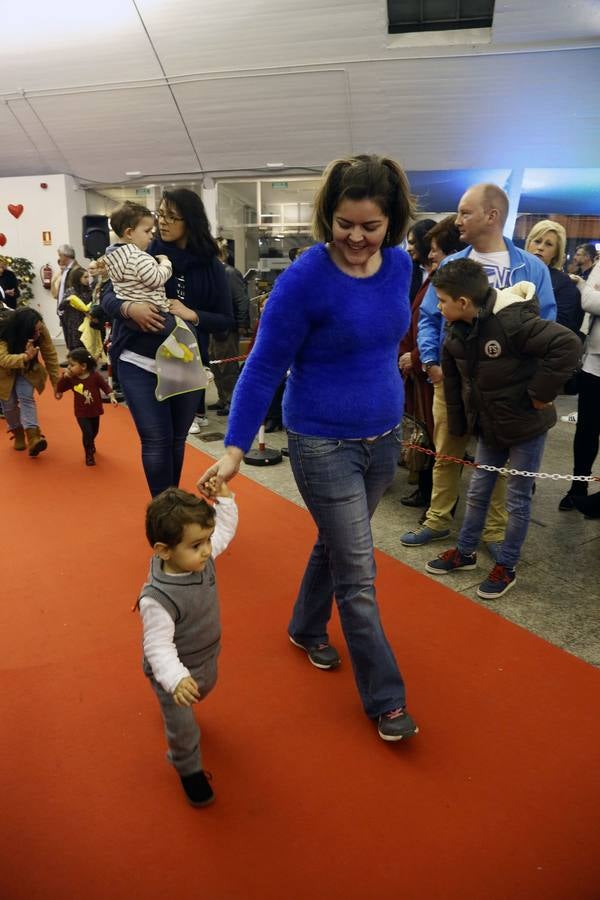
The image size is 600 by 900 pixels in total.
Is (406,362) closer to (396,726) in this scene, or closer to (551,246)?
(551,246)

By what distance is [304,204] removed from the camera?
11.2 meters

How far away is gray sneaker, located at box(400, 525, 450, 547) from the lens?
11.2 ft

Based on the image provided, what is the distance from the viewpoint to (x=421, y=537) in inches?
135

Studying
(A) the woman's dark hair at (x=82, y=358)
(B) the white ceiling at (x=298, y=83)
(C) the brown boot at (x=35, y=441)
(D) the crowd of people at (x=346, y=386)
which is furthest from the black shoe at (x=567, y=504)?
(B) the white ceiling at (x=298, y=83)

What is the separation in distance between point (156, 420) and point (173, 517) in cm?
134

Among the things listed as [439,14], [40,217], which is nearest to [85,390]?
[439,14]

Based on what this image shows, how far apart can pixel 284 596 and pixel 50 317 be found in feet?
40.3

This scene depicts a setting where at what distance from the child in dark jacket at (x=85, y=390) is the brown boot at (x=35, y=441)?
0.42 meters

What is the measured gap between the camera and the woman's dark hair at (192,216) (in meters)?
2.68

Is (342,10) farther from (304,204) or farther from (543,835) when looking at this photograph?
(543,835)

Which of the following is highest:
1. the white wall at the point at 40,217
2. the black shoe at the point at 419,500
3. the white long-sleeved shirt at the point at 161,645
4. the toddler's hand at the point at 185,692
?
the white wall at the point at 40,217

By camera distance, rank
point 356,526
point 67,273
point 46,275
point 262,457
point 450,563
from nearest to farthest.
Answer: point 356,526 < point 450,563 < point 262,457 < point 67,273 < point 46,275

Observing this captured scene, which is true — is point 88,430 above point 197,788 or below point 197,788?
above

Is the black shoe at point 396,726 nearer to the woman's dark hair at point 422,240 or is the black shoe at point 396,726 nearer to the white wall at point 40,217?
the woman's dark hair at point 422,240
